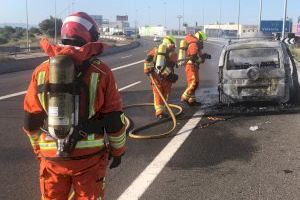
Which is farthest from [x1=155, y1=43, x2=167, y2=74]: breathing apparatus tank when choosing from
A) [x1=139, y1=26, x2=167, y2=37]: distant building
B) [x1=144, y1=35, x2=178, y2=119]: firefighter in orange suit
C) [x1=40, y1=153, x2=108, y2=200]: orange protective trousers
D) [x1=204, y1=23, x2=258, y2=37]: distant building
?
[x1=139, y1=26, x2=167, y2=37]: distant building

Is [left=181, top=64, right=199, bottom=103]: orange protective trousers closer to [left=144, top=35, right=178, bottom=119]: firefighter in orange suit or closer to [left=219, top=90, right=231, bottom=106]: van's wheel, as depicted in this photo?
[left=219, top=90, right=231, bottom=106]: van's wheel

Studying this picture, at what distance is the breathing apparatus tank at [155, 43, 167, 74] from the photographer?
9906mm

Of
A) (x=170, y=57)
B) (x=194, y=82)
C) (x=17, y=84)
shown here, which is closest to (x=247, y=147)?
(x=170, y=57)

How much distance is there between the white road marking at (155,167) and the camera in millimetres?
5355

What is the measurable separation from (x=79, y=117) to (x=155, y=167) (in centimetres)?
325

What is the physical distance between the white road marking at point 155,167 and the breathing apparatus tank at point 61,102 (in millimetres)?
2050

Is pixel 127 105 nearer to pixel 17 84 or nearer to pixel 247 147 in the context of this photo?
pixel 247 147

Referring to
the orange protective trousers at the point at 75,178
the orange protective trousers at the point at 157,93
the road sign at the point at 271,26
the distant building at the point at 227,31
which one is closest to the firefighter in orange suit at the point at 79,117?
the orange protective trousers at the point at 75,178

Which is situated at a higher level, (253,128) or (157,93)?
(157,93)

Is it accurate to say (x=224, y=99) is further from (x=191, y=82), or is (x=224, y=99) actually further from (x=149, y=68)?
(x=149, y=68)

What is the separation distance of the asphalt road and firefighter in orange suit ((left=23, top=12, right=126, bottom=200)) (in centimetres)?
187

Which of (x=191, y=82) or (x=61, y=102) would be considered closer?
(x=61, y=102)

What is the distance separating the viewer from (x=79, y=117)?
10.9 ft

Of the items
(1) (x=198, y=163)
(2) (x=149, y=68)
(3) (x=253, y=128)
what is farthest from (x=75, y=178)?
(2) (x=149, y=68)
